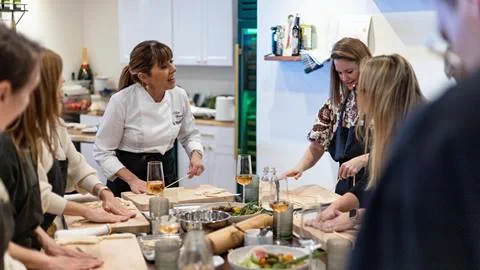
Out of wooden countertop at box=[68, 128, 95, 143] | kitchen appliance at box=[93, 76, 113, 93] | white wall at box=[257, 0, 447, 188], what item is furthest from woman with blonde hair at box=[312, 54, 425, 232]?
kitchen appliance at box=[93, 76, 113, 93]

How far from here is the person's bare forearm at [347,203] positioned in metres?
2.35

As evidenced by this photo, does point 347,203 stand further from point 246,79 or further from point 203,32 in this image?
point 203,32

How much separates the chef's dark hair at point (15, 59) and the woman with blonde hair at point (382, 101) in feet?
3.84

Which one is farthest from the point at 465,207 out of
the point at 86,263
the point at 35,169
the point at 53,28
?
the point at 53,28

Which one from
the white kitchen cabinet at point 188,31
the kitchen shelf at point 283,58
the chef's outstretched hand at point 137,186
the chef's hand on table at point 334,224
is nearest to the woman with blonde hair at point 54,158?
the chef's outstretched hand at point 137,186

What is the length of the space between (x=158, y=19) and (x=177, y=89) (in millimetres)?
2481

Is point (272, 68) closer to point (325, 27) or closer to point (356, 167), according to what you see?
point (325, 27)

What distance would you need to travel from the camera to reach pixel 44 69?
183 centimetres

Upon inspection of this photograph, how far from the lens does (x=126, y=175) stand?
3014 millimetres

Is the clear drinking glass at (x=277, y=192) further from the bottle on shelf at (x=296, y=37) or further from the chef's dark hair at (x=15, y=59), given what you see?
the bottle on shelf at (x=296, y=37)

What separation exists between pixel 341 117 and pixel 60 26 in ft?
14.2

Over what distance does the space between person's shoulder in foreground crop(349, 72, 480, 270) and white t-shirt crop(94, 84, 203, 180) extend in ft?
8.16

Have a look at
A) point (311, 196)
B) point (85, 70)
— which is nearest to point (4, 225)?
point (311, 196)

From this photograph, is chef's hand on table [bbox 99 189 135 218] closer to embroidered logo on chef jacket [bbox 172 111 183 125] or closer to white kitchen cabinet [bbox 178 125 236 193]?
embroidered logo on chef jacket [bbox 172 111 183 125]
